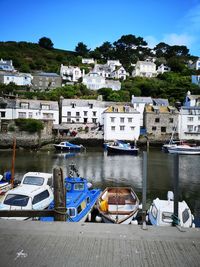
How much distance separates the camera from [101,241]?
4262mm

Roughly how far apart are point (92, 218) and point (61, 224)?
9.16 meters

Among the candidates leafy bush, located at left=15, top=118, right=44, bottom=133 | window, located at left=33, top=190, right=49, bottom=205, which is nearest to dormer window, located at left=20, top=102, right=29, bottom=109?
leafy bush, located at left=15, top=118, right=44, bottom=133

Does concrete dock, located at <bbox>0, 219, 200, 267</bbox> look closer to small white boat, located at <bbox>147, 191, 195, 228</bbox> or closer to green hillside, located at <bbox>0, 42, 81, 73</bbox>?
small white boat, located at <bbox>147, 191, 195, 228</bbox>

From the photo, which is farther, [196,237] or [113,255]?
[196,237]

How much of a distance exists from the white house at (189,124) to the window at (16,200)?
163 feet

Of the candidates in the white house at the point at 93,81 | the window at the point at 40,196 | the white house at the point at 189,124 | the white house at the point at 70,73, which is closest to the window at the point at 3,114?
the white house at the point at 93,81

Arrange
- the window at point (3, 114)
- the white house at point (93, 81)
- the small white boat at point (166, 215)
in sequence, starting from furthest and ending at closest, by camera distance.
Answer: the white house at point (93, 81)
the window at point (3, 114)
the small white boat at point (166, 215)

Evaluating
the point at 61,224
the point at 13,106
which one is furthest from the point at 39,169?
the point at 13,106

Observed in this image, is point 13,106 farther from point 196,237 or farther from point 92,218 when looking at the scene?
point 196,237

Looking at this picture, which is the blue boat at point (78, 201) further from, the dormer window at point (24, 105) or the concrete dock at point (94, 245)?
the dormer window at point (24, 105)

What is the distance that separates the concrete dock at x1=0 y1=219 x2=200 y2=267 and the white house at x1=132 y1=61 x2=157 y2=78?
3885 inches

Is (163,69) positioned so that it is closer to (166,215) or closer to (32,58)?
(32,58)

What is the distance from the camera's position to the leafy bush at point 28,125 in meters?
48.3

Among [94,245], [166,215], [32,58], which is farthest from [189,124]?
[32,58]
